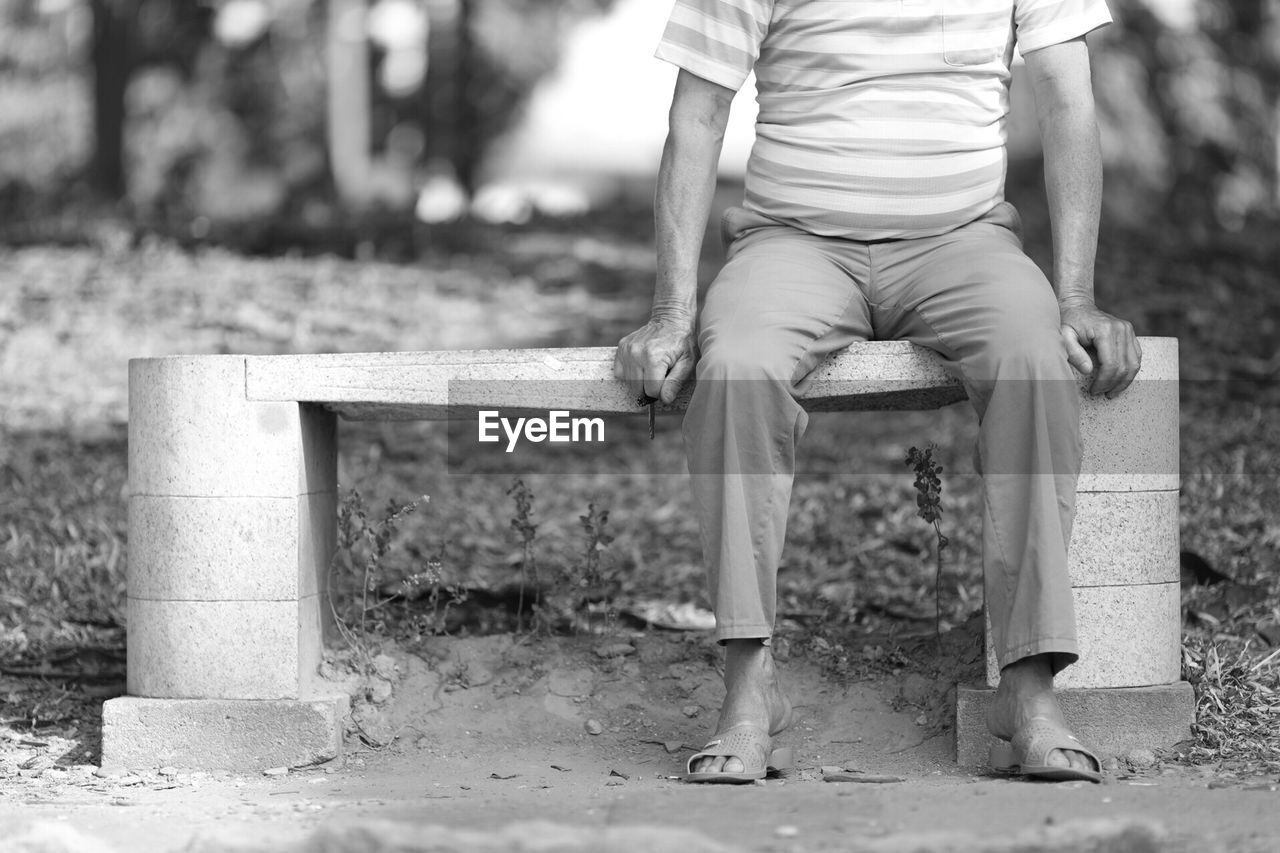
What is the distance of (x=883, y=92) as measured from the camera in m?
3.62

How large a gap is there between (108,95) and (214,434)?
10630 millimetres

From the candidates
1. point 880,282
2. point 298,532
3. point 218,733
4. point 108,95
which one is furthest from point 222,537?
point 108,95

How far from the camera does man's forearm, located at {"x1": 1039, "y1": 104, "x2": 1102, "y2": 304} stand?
3482mm

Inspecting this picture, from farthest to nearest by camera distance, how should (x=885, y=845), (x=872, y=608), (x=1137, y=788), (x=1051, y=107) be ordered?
(x=872, y=608), (x=1051, y=107), (x=1137, y=788), (x=885, y=845)

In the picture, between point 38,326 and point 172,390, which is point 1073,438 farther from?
point 38,326

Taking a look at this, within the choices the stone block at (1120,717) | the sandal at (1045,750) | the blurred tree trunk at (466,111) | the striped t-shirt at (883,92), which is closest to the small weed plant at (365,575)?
the striped t-shirt at (883,92)

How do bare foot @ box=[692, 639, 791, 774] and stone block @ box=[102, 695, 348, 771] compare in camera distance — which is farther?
stone block @ box=[102, 695, 348, 771]

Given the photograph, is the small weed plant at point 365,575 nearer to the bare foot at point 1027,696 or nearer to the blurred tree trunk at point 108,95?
the bare foot at point 1027,696

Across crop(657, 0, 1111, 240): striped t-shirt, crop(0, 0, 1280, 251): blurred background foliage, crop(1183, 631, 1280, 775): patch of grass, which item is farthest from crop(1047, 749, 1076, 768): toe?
crop(0, 0, 1280, 251): blurred background foliage

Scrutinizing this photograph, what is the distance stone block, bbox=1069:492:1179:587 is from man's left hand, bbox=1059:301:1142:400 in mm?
270

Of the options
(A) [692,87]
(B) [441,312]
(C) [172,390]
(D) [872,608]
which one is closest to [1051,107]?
(A) [692,87]

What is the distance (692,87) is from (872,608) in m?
1.81

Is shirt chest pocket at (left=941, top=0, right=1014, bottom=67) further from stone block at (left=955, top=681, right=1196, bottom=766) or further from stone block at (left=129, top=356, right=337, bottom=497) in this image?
stone block at (left=129, top=356, right=337, bottom=497)

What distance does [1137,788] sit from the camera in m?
3.01
